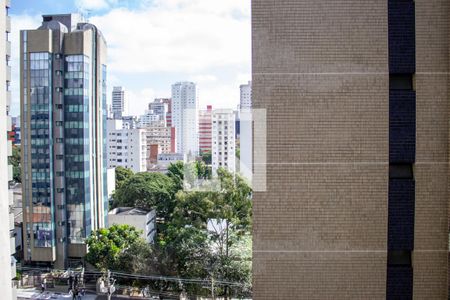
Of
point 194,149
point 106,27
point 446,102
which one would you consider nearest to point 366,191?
point 446,102

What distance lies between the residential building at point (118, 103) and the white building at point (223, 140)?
9.23ft

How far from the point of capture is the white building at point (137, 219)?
578cm

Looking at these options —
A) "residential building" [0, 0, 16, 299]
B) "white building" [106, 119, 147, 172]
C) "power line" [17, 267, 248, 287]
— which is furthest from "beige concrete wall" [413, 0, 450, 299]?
"white building" [106, 119, 147, 172]

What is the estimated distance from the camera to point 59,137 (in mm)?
5387

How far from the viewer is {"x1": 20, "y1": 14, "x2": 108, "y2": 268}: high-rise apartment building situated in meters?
5.24

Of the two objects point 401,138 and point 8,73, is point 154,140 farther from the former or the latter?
point 401,138

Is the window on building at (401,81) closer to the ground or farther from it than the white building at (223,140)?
farther from it

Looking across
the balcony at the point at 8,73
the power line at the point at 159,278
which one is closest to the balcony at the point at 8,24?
the balcony at the point at 8,73

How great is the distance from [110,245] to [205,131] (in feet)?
7.23

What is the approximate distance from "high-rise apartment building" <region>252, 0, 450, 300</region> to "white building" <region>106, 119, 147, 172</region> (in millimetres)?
7240

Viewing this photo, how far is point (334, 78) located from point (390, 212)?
70 cm

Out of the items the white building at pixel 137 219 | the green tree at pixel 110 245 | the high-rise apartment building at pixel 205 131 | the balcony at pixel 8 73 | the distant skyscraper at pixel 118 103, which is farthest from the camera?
the distant skyscraper at pixel 118 103

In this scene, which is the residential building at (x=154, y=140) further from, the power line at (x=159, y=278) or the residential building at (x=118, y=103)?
the power line at (x=159, y=278)

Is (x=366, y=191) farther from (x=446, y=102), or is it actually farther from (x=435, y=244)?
(x=446, y=102)
